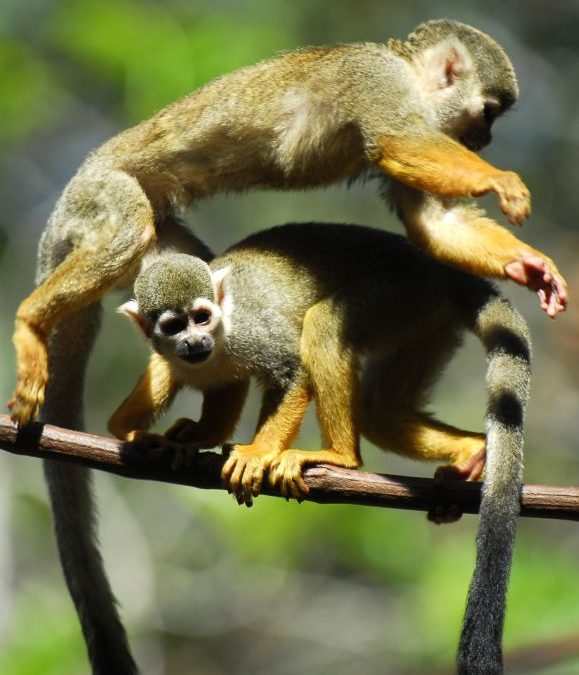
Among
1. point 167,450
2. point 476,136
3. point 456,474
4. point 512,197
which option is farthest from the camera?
point 476,136

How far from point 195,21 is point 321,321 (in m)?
6.48

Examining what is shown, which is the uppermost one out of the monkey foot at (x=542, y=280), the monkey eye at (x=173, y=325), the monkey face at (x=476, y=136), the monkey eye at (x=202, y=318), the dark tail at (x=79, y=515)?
the monkey face at (x=476, y=136)

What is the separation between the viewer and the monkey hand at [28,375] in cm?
414

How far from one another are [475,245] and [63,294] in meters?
1.83

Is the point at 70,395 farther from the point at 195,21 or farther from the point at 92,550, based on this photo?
the point at 195,21

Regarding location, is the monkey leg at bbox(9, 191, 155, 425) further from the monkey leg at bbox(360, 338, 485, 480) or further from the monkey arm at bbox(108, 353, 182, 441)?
the monkey leg at bbox(360, 338, 485, 480)

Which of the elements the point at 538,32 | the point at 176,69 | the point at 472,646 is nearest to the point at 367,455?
the point at 176,69

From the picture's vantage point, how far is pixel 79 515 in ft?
15.9

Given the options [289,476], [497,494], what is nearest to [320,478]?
[289,476]

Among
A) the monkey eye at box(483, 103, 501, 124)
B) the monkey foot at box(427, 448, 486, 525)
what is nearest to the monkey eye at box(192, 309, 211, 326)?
the monkey foot at box(427, 448, 486, 525)

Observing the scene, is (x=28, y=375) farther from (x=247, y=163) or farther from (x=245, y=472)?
(x=247, y=163)

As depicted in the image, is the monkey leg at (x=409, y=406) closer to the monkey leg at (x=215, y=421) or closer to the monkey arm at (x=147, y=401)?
the monkey leg at (x=215, y=421)

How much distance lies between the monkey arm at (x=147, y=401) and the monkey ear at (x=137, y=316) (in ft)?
0.55

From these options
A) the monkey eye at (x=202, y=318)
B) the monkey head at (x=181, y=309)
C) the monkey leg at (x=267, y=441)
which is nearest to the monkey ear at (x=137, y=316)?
the monkey head at (x=181, y=309)
